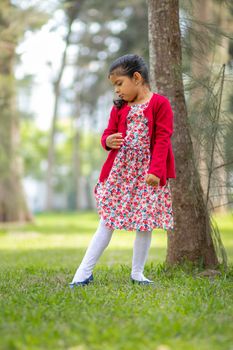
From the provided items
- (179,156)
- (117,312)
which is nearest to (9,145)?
(179,156)

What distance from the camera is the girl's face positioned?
4.22 meters

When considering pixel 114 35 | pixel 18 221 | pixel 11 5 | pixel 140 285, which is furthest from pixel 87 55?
pixel 140 285

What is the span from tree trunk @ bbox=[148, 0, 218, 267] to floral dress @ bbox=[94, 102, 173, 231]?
67cm

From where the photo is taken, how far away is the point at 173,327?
9.45 ft

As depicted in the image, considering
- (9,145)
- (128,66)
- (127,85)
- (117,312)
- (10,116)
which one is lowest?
(117,312)

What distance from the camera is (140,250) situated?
14.0 feet

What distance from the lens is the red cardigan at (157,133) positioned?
13.2 ft

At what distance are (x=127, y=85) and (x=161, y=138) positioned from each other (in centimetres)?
44

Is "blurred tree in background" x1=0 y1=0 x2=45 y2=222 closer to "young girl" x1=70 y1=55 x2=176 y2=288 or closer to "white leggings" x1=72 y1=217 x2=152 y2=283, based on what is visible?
"young girl" x1=70 y1=55 x2=176 y2=288

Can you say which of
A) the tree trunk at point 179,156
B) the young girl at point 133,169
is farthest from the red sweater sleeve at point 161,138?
the tree trunk at point 179,156

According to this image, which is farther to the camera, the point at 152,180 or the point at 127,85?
the point at 127,85

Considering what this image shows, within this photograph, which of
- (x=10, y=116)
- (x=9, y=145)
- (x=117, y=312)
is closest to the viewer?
(x=117, y=312)

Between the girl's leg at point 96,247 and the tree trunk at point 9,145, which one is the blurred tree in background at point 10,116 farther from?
the girl's leg at point 96,247

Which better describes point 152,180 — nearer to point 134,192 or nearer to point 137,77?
point 134,192
